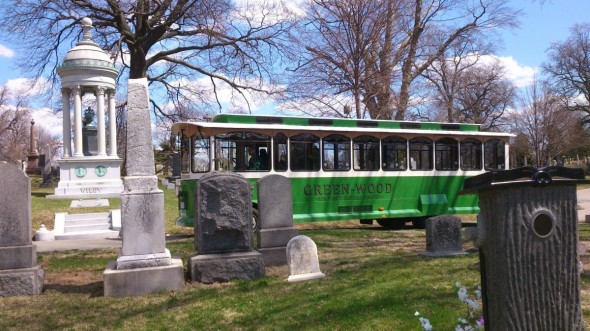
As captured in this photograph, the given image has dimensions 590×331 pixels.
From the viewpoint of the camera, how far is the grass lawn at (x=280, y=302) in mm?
5801

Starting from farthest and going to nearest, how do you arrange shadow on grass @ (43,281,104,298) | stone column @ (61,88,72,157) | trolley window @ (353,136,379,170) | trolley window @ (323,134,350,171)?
1. stone column @ (61,88,72,157)
2. trolley window @ (353,136,379,170)
3. trolley window @ (323,134,350,171)
4. shadow on grass @ (43,281,104,298)

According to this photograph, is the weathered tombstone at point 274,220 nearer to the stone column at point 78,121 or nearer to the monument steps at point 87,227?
the monument steps at point 87,227

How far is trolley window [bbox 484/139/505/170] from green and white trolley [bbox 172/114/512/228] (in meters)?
0.04

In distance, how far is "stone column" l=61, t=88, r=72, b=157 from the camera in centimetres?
2566

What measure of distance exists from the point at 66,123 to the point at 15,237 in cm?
2006

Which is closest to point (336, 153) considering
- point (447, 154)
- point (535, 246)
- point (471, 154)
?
point (447, 154)

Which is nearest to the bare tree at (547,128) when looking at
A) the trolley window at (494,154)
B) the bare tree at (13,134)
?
the trolley window at (494,154)

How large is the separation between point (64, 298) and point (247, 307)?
284 cm

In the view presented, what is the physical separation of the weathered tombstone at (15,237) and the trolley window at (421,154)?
12.1 metres

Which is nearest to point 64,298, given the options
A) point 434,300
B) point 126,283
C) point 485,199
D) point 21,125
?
point 126,283

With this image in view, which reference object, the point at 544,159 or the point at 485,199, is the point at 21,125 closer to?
the point at 544,159

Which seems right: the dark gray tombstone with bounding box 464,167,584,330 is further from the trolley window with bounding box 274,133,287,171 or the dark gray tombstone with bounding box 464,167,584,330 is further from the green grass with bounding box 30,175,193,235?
the green grass with bounding box 30,175,193,235

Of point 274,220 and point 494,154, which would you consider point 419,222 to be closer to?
point 494,154

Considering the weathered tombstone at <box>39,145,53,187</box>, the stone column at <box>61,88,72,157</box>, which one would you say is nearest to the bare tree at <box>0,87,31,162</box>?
the weathered tombstone at <box>39,145,53,187</box>
